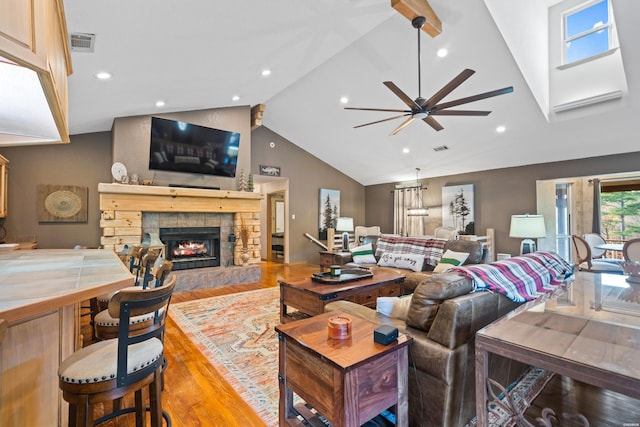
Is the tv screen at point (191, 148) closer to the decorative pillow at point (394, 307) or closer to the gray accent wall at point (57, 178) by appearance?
the gray accent wall at point (57, 178)

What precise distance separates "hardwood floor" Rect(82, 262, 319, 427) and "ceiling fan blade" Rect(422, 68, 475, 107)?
10.7 ft

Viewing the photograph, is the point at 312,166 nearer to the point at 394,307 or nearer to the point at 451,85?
the point at 451,85

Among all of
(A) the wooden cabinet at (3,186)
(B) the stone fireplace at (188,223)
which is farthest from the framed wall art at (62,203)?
(B) the stone fireplace at (188,223)

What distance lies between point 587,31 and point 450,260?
155 inches

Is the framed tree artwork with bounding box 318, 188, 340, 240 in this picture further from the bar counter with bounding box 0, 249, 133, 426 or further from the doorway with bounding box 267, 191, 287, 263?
the bar counter with bounding box 0, 249, 133, 426

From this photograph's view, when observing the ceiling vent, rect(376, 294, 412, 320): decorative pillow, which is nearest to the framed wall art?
the ceiling vent

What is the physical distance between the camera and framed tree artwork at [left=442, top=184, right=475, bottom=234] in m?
7.15

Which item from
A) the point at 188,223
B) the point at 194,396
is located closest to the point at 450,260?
the point at 194,396

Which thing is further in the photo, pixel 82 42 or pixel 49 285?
pixel 82 42

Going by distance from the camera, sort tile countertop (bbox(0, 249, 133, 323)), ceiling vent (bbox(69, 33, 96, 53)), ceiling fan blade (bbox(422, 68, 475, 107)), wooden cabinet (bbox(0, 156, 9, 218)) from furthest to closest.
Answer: wooden cabinet (bbox(0, 156, 9, 218)), ceiling fan blade (bbox(422, 68, 475, 107)), ceiling vent (bbox(69, 33, 96, 53)), tile countertop (bbox(0, 249, 133, 323))

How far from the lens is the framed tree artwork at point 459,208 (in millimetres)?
7152

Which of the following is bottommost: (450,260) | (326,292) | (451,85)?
(326,292)

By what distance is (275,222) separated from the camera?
8828 millimetres

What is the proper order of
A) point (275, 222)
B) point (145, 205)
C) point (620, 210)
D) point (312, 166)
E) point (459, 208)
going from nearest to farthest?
1. point (145, 205)
2. point (620, 210)
3. point (459, 208)
4. point (312, 166)
5. point (275, 222)
